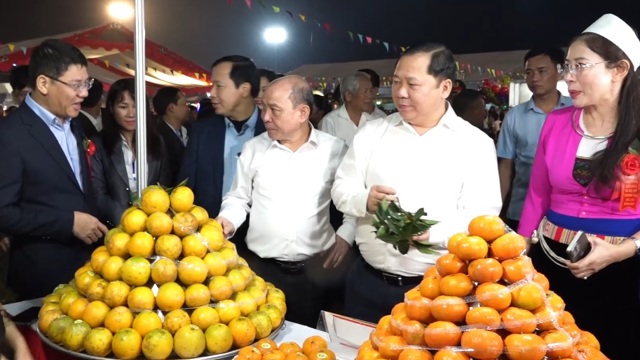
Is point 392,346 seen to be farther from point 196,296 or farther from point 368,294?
point 368,294

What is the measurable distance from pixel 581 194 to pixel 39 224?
79.3 inches

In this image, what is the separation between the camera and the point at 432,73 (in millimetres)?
2104

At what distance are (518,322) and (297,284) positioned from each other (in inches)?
58.2

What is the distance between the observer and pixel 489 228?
124 centimetres

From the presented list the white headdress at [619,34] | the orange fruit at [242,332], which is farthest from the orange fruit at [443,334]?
the white headdress at [619,34]

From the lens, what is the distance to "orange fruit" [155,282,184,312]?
1.53 metres

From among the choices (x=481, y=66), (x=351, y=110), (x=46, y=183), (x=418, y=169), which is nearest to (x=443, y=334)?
(x=418, y=169)

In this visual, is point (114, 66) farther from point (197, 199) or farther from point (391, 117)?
point (391, 117)

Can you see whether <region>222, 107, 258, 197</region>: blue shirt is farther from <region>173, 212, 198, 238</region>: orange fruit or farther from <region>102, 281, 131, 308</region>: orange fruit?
<region>102, 281, 131, 308</region>: orange fruit

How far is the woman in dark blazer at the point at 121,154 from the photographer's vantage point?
309cm

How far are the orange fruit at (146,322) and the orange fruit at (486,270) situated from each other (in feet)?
2.65

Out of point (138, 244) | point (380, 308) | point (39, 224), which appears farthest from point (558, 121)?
point (39, 224)

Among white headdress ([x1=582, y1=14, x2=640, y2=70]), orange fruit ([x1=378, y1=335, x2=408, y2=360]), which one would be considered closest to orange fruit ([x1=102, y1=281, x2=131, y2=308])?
orange fruit ([x1=378, y1=335, x2=408, y2=360])

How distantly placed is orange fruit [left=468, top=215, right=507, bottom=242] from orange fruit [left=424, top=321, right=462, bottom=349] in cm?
21
